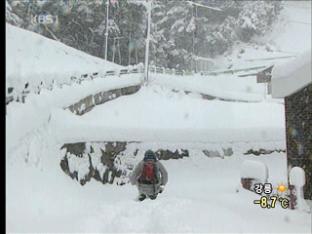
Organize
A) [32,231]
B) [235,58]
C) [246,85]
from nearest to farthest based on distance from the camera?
[32,231] → [246,85] → [235,58]

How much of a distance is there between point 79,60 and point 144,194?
21.0 meters

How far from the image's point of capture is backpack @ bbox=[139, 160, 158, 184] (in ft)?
Result: 30.1

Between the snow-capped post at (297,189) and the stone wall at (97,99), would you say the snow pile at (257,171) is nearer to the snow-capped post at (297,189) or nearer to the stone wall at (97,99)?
the snow-capped post at (297,189)

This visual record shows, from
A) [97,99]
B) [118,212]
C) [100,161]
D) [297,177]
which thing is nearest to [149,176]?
[118,212]

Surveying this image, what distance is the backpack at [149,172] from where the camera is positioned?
30.1 ft

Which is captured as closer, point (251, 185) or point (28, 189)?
point (28, 189)

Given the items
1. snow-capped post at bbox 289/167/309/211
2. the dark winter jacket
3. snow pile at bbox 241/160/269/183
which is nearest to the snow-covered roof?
snow pile at bbox 241/160/269/183

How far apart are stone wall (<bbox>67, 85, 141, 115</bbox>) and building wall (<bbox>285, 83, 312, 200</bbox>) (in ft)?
26.7

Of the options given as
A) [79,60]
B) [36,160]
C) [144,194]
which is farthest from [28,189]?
[79,60]

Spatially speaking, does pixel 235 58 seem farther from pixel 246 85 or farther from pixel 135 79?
pixel 135 79

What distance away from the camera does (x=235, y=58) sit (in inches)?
1554

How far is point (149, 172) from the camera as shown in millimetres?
9203

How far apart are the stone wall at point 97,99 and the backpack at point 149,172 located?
285 inches

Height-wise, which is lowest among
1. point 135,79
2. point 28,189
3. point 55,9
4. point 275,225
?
point 275,225
